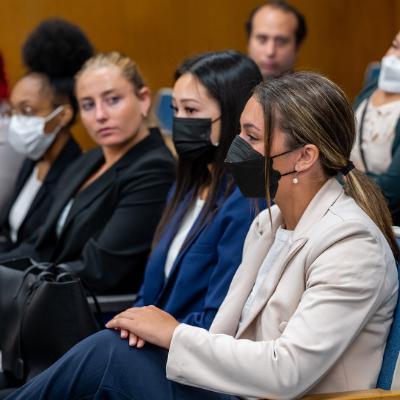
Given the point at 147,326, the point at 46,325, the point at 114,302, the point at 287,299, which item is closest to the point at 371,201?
the point at 287,299

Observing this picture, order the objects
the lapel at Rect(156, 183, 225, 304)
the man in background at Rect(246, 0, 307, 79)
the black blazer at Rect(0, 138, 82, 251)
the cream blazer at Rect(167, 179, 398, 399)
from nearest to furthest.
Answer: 1. the cream blazer at Rect(167, 179, 398, 399)
2. the lapel at Rect(156, 183, 225, 304)
3. the black blazer at Rect(0, 138, 82, 251)
4. the man in background at Rect(246, 0, 307, 79)

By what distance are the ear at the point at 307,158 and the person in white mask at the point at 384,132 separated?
1158 millimetres

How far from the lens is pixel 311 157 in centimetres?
203

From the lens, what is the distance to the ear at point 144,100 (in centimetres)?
330

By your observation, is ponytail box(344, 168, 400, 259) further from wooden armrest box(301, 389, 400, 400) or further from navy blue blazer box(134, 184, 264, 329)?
navy blue blazer box(134, 184, 264, 329)

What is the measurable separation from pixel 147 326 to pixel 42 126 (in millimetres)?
1802

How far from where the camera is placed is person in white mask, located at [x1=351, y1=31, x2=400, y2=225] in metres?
3.15

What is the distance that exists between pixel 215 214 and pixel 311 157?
0.62 metres

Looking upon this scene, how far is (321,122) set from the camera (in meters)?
2.02

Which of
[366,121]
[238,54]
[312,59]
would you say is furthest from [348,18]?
[238,54]

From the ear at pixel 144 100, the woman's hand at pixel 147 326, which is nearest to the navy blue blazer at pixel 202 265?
the woman's hand at pixel 147 326

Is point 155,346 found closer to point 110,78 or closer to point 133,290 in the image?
point 133,290

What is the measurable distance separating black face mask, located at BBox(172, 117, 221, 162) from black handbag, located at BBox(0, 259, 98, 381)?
488 mm

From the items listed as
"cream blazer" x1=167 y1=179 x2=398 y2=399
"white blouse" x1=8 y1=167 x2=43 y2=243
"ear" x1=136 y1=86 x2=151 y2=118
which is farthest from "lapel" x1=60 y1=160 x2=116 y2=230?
"cream blazer" x1=167 y1=179 x2=398 y2=399
